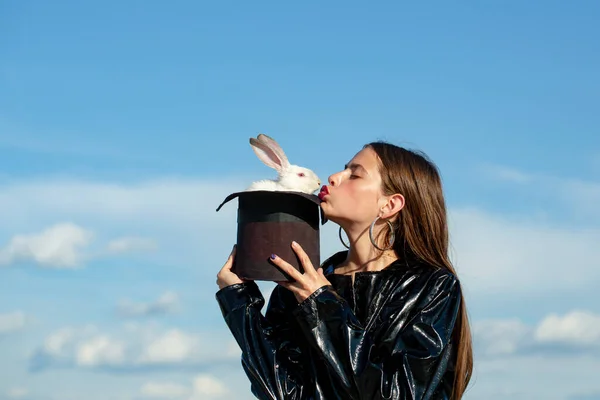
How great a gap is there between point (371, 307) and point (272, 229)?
Answer: 2.26 ft

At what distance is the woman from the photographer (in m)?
4.18

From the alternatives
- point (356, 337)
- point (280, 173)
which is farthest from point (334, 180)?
point (356, 337)

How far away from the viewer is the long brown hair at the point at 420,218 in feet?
15.1

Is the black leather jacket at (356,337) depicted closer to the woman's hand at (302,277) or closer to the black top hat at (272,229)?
the woman's hand at (302,277)

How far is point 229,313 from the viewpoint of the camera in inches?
182

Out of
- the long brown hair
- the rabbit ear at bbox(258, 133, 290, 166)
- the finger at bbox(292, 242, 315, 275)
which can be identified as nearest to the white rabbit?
the rabbit ear at bbox(258, 133, 290, 166)

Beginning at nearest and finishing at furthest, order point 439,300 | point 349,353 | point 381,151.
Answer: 1. point 349,353
2. point 439,300
3. point 381,151

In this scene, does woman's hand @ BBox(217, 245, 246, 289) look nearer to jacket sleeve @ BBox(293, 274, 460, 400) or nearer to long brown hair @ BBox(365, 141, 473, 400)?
jacket sleeve @ BBox(293, 274, 460, 400)

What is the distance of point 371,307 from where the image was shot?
4.51 meters

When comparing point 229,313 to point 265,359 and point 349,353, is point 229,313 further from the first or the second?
point 349,353

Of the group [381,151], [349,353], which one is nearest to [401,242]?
[381,151]

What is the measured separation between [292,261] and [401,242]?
0.71 metres

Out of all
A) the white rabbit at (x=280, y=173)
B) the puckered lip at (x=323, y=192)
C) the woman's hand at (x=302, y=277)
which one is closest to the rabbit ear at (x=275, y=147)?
the white rabbit at (x=280, y=173)

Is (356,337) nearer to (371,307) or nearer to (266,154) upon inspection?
(371,307)
